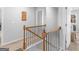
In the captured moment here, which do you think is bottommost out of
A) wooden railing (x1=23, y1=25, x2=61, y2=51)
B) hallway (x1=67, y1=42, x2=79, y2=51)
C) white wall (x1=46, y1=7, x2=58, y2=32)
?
hallway (x1=67, y1=42, x2=79, y2=51)

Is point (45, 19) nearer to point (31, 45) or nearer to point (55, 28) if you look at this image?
point (55, 28)

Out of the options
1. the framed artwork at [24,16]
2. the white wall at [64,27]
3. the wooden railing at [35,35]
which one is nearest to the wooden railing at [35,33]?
the wooden railing at [35,35]

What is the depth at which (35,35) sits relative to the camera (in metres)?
1.43

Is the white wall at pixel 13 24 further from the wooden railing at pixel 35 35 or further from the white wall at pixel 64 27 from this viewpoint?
the white wall at pixel 64 27

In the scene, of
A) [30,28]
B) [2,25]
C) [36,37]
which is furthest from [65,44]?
[2,25]

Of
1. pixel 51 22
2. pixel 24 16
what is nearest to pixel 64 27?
pixel 51 22

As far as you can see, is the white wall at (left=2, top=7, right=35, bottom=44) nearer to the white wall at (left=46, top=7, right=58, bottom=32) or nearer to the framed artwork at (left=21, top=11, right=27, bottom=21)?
the framed artwork at (left=21, top=11, right=27, bottom=21)

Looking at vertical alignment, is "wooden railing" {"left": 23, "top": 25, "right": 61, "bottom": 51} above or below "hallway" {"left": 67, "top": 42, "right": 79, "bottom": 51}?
above

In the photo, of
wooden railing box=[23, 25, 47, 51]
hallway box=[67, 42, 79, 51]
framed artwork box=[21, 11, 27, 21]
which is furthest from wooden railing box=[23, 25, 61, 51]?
hallway box=[67, 42, 79, 51]

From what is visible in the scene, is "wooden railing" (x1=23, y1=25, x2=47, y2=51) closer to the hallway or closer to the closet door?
the closet door

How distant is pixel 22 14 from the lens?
1.37m

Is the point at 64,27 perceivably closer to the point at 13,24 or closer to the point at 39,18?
the point at 39,18

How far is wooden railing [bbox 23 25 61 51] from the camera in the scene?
1.38 meters
